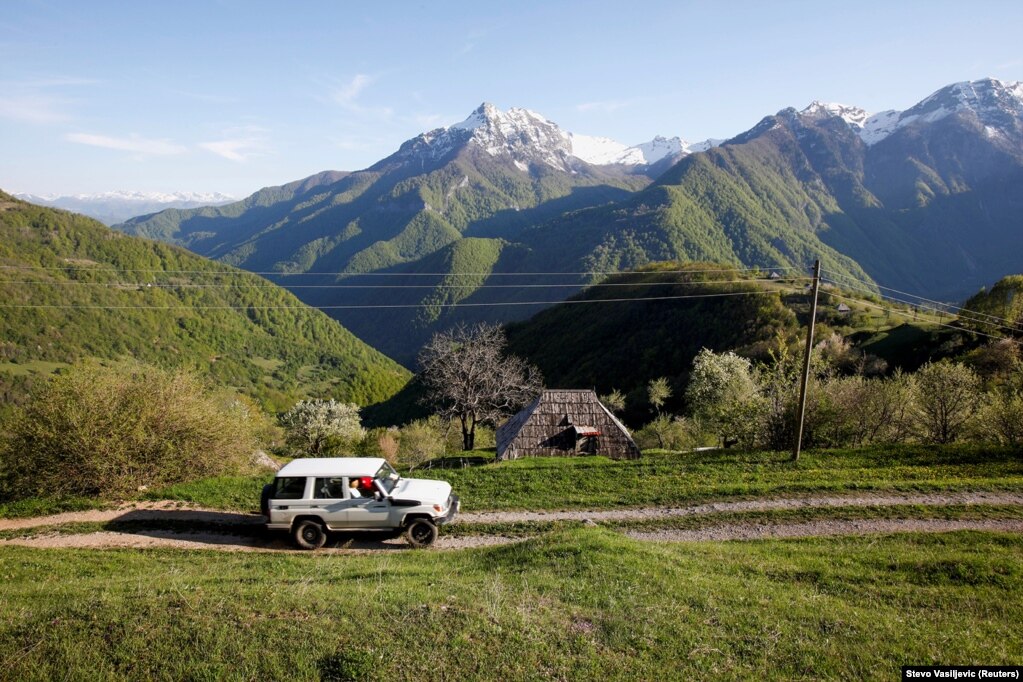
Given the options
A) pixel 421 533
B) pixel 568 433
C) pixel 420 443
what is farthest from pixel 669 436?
pixel 421 533

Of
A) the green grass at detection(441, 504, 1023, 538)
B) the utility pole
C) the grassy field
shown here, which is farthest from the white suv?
the utility pole

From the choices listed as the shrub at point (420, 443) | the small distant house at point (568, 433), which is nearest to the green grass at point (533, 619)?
the small distant house at point (568, 433)

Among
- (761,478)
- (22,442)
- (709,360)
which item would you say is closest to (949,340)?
(709,360)

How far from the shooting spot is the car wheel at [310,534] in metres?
16.9

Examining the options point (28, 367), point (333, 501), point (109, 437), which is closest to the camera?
point (333, 501)

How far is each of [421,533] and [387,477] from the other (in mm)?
2011

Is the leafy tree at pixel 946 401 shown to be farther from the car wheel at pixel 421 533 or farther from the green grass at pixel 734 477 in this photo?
the car wheel at pixel 421 533

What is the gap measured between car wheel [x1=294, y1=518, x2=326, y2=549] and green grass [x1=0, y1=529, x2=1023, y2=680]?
128 inches

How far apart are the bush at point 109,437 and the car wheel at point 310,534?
922cm

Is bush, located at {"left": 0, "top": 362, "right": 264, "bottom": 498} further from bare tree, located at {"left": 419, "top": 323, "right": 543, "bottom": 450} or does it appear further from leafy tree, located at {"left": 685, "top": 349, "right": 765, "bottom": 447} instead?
leafy tree, located at {"left": 685, "top": 349, "right": 765, "bottom": 447}

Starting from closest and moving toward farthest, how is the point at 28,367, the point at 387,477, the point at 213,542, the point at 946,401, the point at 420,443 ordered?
the point at 213,542 → the point at 387,477 → the point at 946,401 → the point at 420,443 → the point at 28,367

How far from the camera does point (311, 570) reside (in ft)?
43.8

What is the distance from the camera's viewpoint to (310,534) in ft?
55.6

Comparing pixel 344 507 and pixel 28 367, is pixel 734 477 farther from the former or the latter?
pixel 28 367
